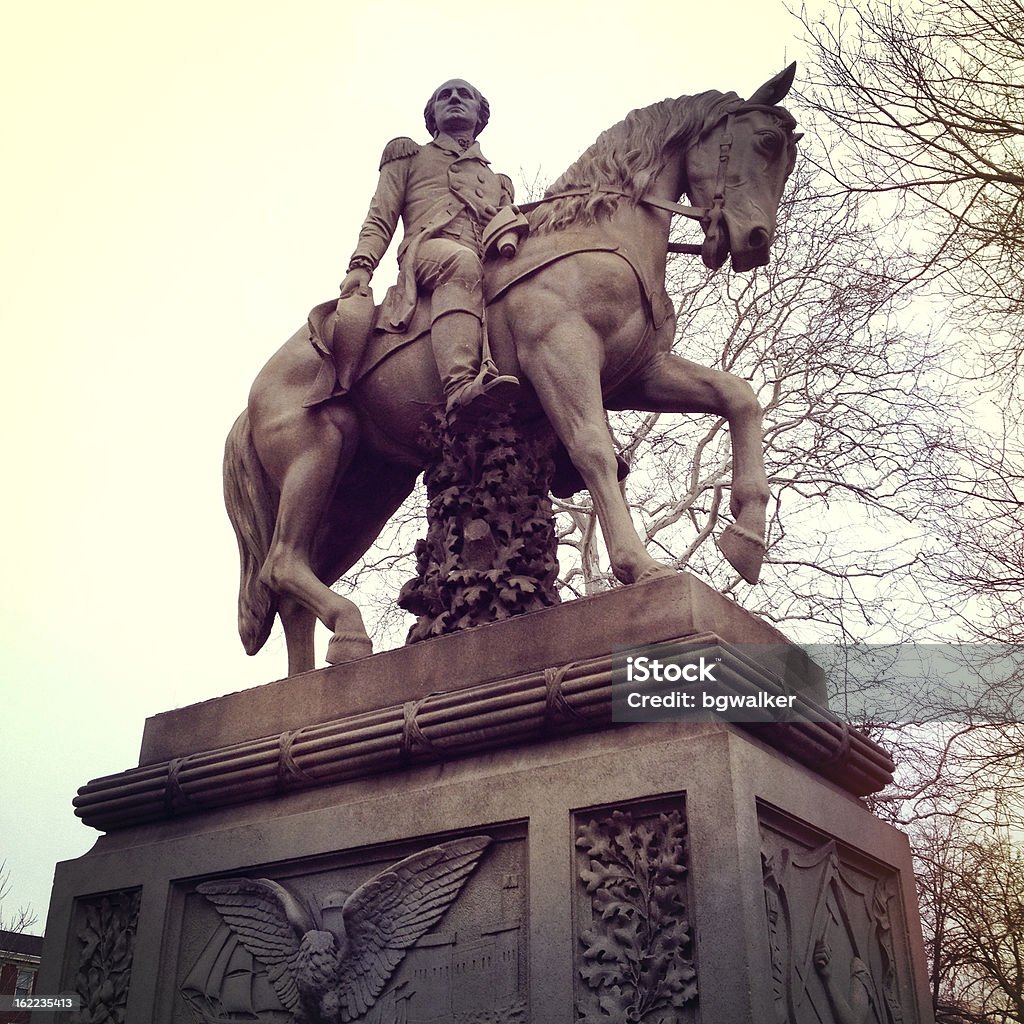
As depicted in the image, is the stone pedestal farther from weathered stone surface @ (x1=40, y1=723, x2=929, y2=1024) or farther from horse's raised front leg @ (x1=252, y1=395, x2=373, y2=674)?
horse's raised front leg @ (x1=252, y1=395, x2=373, y2=674)

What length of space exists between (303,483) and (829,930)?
3.39 meters

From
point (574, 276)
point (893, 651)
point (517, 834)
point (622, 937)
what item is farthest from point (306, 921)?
point (893, 651)

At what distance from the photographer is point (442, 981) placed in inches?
186

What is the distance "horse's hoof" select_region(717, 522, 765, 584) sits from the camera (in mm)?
5633

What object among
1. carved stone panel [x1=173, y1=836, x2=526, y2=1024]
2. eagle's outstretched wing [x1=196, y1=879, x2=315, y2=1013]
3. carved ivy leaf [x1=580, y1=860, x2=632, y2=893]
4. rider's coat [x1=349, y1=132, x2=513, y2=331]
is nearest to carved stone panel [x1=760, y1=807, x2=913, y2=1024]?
carved ivy leaf [x1=580, y1=860, x2=632, y2=893]

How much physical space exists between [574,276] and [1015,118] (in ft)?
20.5

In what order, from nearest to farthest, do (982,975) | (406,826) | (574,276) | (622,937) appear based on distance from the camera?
(622,937) → (406,826) → (574,276) → (982,975)

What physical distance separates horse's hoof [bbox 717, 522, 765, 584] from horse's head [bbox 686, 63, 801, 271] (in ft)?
4.82

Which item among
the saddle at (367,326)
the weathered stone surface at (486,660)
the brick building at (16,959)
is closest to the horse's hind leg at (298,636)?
the weathered stone surface at (486,660)

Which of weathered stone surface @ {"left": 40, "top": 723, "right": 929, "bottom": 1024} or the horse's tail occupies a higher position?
the horse's tail

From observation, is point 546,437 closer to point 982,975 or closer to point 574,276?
point 574,276

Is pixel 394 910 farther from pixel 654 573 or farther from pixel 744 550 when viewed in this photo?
pixel 744 550

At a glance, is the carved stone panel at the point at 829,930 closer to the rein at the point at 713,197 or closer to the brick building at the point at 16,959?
the rein at the point at 713,197

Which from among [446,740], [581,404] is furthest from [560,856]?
[581,404]
